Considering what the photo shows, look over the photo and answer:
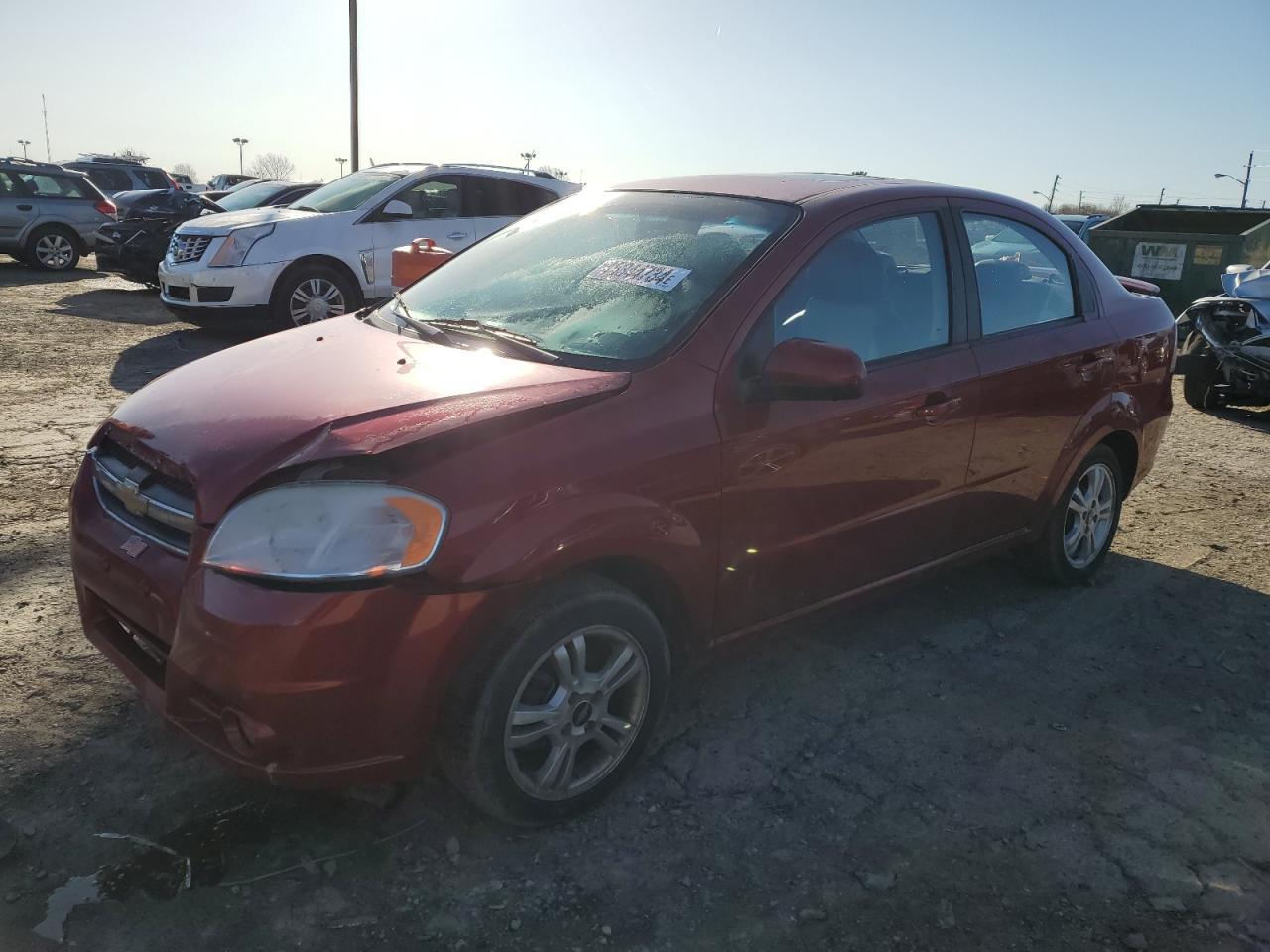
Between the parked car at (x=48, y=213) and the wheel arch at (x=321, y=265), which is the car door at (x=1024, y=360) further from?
the parked car at (x=48, y=213)

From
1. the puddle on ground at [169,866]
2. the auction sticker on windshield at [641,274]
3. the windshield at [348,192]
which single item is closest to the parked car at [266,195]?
the windshield at [348,192]

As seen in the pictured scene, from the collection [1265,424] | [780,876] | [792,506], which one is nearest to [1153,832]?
[780,876]

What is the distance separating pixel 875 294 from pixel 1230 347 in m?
5.90

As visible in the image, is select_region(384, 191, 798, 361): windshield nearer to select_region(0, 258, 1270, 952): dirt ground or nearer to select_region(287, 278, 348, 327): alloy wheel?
select_region(0, 258, 1270, 952): dirt ground

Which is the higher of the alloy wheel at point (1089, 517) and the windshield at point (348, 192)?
the windshield at point (348, 192)

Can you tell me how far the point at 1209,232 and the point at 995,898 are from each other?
11629 mm

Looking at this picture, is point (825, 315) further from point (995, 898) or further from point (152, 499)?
point (152, 499)

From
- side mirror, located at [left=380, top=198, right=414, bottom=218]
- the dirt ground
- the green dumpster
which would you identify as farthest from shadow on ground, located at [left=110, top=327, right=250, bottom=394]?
the green dumpster

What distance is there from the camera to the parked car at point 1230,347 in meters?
7.66

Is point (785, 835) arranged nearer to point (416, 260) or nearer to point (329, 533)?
point (329, 533)

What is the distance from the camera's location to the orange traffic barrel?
448cm

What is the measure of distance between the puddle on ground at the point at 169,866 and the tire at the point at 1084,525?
3.20 m

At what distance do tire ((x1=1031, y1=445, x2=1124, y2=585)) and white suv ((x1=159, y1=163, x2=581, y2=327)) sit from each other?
6778 millimetres

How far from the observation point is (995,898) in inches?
97.3
